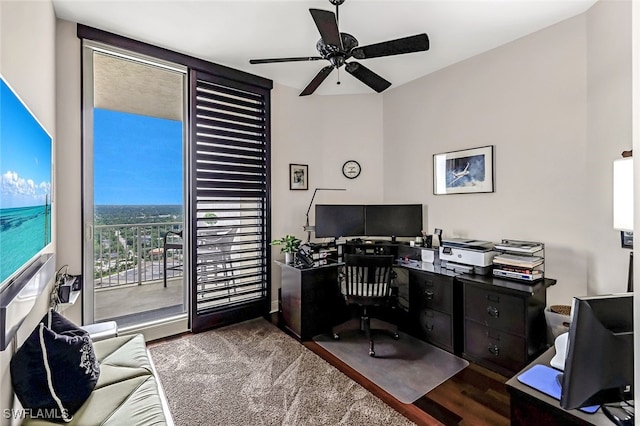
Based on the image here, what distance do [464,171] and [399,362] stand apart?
2.05m

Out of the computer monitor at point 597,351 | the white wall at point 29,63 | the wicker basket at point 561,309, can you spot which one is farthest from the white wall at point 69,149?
the wicker basket at point 561,309

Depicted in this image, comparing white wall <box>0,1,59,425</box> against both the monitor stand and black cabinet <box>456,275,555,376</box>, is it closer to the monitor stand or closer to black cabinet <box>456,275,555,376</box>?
the monitor stand

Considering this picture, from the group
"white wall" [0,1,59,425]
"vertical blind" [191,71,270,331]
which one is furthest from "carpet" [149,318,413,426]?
"white wall" [0,1,59,425]

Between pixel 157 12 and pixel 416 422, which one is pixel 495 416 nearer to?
pixel 416 422

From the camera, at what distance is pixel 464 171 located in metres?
3.27

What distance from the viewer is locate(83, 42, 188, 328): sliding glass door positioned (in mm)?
2750

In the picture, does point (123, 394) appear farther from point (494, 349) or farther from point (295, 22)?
point (295, 22)

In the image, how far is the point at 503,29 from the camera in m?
2.68

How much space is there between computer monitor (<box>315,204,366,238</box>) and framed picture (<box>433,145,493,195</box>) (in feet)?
3.17

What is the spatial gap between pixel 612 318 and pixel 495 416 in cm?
137

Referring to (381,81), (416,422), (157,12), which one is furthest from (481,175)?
(157,12)

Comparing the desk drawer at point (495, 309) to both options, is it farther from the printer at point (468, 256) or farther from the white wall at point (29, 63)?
the white wall at point (29, 63)

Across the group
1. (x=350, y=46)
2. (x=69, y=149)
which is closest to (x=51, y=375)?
(x=69, y=149)

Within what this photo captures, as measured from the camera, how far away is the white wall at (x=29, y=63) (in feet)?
4.06
